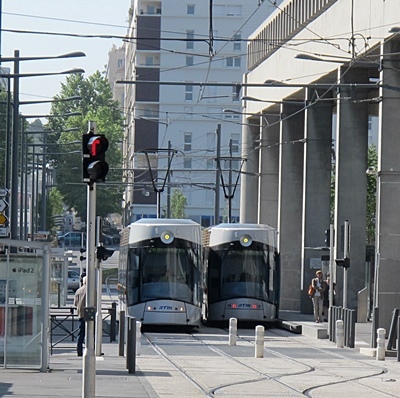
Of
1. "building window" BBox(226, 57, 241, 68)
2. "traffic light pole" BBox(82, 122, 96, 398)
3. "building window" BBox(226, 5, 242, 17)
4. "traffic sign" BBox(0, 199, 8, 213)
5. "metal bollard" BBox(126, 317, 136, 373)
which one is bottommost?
"metal bollard" BBox(126, 317, 136, 373)

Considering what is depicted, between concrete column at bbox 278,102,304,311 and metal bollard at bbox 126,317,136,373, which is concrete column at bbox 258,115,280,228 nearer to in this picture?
concrete column at bbox 278,102,304,311

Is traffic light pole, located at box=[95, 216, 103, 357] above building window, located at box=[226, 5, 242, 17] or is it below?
below

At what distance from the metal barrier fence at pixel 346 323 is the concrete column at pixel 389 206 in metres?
1.51

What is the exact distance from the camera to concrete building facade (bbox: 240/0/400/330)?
124 feet

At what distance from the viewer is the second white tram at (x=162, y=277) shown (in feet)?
121

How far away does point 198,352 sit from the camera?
30578 millimetres

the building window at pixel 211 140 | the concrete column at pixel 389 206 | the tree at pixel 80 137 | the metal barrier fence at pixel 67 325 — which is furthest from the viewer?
the tree at pixel 80 137

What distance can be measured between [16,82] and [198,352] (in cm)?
1271

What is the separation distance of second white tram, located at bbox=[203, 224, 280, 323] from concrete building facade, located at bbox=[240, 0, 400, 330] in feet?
7.93

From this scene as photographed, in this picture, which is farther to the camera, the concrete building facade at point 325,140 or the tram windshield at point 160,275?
the concrete building facade at point 325,140

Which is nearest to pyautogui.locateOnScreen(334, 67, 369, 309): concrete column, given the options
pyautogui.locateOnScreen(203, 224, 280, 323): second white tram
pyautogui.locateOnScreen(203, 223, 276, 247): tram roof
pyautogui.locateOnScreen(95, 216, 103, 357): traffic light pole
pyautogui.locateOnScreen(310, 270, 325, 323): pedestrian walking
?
pyautogui.locateOnScreen(310, 270, 325, 323): pedestrian walking

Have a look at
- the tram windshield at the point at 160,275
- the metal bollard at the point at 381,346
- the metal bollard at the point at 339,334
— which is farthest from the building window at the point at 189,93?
the metal bollard at the point at 381,346

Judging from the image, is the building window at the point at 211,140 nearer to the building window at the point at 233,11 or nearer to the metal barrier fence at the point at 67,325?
the building window at the point at 233,11

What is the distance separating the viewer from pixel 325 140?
51.4m
